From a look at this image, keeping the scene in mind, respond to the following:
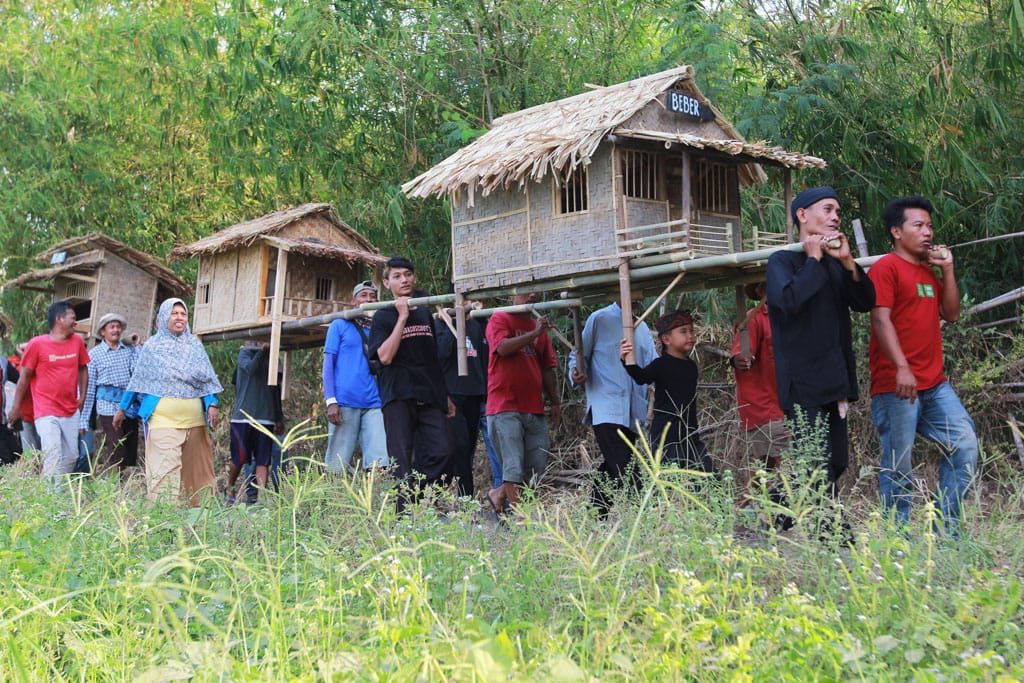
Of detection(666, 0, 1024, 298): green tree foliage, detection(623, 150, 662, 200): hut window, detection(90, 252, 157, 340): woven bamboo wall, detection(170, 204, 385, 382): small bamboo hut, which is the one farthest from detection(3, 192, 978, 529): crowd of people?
detection(90, 252, 157, 340): woven bamboo wall

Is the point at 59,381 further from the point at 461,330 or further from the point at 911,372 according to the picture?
the point at 911,372

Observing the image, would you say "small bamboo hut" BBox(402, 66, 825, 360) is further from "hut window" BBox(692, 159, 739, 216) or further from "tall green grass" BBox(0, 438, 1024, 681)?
"tall green grass" BBox(0, 438, 1024, 681)

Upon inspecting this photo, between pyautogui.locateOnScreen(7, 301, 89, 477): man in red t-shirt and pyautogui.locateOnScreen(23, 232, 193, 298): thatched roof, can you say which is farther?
pyautogui.locateOnScreen(23, 232, 193, 298): thatched roof

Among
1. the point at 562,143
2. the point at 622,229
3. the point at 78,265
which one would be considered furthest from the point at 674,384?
the point at 78,265

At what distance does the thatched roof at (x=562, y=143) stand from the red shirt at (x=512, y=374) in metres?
1.15

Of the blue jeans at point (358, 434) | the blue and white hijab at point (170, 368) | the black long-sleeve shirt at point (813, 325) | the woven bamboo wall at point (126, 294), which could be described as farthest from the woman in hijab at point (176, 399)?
the black long-sleeve shirt at point (813, 325)

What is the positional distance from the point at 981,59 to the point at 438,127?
245 inches

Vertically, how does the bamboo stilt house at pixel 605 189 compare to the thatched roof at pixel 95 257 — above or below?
below

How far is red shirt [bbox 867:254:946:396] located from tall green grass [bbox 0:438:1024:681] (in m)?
1.02

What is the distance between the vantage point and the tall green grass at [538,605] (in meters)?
3.36

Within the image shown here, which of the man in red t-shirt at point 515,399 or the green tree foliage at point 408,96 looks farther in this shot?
the green tree foliage at point 408,96

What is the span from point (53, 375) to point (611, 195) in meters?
6.01

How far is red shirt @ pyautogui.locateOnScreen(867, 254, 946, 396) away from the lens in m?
6.12

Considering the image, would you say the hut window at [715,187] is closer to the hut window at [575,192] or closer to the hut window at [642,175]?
the hut window at [642,175]
